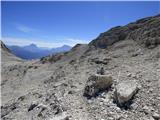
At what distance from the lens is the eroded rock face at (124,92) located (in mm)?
10953

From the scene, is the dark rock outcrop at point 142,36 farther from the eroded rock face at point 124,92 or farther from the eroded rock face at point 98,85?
the eroded rock face at point 124,92

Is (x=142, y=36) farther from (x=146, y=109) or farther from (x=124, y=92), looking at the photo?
(x=146, y=109)

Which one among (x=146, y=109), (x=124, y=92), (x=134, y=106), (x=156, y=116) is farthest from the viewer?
(x=124, y=92)

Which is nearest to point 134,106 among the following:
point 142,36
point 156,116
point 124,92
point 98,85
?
point 124,92

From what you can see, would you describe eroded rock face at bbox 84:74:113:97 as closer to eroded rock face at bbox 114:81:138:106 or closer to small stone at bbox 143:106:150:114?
eroded rock face at bbox 114:81:138:106

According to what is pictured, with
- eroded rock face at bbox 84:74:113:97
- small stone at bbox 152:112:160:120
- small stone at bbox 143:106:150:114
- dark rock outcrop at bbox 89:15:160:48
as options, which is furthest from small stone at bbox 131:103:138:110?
dark rock outcrop at bbox 89:15:160:48

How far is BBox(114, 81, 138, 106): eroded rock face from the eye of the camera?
35.9 ft

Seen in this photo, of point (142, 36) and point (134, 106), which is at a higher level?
point (142, 36)

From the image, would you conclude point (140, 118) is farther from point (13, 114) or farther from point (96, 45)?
point (96, 45)

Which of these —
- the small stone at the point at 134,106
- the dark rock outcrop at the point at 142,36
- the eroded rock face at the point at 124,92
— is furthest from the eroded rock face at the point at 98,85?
the dark rock outcrop at the point at 142,36

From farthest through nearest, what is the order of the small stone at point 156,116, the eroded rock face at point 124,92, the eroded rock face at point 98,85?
the eroded rock face at point 98,85
the eroded rock face at point 124,92
the small stone at point 156,116

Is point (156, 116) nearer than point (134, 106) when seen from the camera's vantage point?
Yes

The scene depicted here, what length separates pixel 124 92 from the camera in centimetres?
1120

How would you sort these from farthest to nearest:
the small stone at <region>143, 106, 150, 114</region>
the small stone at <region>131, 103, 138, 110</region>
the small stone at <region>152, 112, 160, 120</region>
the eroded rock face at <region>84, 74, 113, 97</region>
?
the eroded rock face at <region>84, 74, 113, 97</region> < the small stone at <region>131, 103, 138, 110</region> < the small stone at <region>143, 106, 150, 114</region> < the small stone at <region>152, 112, 160, 120</region>
